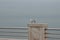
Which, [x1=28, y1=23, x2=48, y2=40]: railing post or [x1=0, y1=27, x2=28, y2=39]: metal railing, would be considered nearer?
[x1=28, y1=23, x2=48, y2=40]: railing post

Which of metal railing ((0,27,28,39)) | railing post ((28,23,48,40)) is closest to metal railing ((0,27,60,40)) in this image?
metal railing ((0,27,28,39))

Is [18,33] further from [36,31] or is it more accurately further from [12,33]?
[36,31]

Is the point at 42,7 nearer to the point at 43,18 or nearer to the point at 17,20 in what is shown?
the point at 43,18

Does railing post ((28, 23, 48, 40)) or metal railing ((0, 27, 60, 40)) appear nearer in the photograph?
railing post ((28, 23, 48, 40))

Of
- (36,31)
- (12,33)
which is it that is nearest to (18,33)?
(12,33)

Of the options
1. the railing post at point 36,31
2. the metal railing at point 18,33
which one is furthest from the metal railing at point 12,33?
the railing post at point 36,31

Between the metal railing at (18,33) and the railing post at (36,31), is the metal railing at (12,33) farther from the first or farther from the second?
the railing post at (36,31)

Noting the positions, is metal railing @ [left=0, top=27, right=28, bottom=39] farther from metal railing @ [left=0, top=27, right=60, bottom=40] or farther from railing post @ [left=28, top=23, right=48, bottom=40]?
railing post @ [left=28, top=23, right=48, bottom=40]

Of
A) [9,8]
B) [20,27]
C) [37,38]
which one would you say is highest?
[9,8]

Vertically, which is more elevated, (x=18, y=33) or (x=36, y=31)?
(x=36, y=31)

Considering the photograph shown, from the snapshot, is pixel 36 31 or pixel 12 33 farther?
pixel 12 33

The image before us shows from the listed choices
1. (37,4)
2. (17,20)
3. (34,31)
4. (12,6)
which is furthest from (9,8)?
(34,31)

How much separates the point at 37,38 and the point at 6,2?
1.52 m

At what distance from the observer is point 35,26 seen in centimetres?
377
